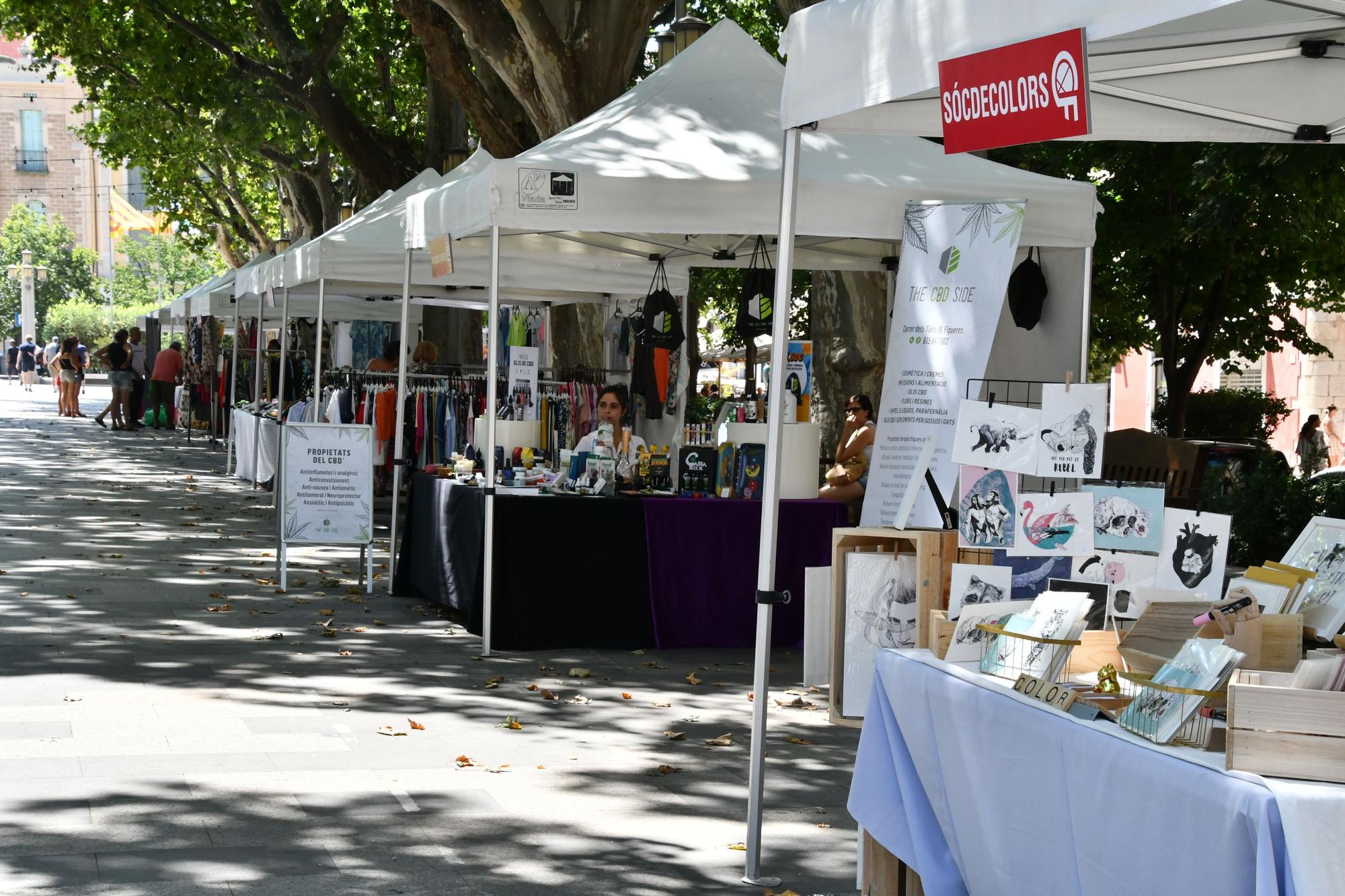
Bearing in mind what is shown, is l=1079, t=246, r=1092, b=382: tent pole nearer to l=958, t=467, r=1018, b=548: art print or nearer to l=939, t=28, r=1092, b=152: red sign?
l=958, t=467, r=1018, b=548: art print

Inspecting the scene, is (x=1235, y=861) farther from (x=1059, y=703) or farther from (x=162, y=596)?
(x=162, y=596)

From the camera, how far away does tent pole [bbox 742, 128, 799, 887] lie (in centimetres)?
475

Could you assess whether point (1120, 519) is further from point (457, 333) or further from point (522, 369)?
point (457, 333)

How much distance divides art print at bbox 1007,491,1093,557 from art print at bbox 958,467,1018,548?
41 centimetres

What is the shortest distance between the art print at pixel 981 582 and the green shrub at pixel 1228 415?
19.5m

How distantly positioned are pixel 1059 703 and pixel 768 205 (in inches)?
186

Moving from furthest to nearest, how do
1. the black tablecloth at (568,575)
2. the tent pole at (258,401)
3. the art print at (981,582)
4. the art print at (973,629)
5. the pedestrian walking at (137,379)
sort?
the pedestrian walking at (137,379) < the tent pole at (258,401) < the black tablecloth at (568,575) < the art print at (981,582) < the art print at (973,629)

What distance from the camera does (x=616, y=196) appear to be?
7.62 m

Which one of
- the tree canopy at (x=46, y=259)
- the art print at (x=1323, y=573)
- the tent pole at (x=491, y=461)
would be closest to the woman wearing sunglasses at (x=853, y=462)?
the tent pole at (x=491, y=461)

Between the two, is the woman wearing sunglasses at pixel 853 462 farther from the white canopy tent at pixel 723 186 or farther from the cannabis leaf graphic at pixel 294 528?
the cannabis leaf graphic at pixel 294 528

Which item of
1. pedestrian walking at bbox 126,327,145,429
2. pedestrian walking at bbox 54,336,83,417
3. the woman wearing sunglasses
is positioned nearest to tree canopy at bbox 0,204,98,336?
pedestrian walking at bbox 54,336,83,417

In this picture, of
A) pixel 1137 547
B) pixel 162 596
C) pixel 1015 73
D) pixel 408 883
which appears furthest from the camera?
pixel 162 596

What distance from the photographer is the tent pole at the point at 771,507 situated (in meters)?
4.75

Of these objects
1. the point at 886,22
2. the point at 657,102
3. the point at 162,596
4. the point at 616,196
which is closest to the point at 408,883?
the point at 886,22
